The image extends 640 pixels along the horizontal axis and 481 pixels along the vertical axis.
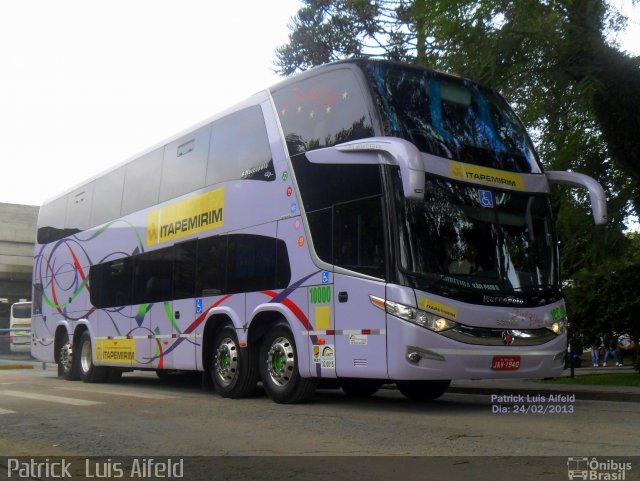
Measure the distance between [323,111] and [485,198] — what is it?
2.48 metres

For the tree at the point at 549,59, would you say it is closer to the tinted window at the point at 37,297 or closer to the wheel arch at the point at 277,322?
the wheel arch at the point at 277,322

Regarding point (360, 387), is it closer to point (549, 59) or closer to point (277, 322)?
point (277, 322)

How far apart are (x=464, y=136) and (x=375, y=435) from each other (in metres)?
4.51

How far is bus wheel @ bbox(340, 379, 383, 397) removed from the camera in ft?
41.9

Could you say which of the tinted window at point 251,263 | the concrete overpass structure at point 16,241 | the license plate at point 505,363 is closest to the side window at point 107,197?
the tinted window at point 251,263

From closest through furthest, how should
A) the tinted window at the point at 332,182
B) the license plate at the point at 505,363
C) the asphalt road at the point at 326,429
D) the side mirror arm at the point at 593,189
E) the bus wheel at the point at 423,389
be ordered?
the asphalt road at the point at 326,429
the license plate at the point at 505,363
the tinted window at the point at 332,182
the side mirror arm at the point at 593,189
the bus wheel at the point at 423,389

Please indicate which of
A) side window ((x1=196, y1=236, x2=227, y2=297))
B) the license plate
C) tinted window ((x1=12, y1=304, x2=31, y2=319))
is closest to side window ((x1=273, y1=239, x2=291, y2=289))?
side window ((x1=196, y1=236, x2=227, y2=297))

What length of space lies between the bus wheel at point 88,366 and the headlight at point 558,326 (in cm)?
1065

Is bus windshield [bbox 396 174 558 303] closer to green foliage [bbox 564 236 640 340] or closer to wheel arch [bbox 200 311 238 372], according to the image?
wheel arch [bbox 200 311 238 372]

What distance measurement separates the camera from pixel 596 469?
6.04m

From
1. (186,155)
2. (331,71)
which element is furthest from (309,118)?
(186,155)

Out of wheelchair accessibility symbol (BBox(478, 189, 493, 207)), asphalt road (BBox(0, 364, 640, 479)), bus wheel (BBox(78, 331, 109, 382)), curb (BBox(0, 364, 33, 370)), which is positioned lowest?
curb (BBox(0, 364, 33, 370))

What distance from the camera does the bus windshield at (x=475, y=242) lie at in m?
10.1

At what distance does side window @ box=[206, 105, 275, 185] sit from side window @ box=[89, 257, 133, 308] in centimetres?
355
